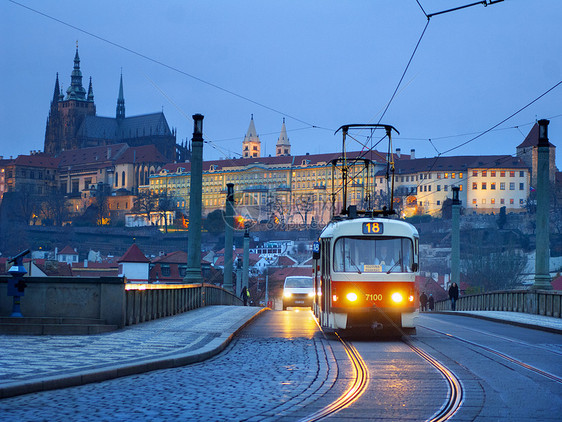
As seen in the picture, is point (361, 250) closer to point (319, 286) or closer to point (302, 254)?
point (319, 286)

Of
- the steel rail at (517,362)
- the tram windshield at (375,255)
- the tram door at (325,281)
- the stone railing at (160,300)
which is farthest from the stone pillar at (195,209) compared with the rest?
the steel rail at (517,362)

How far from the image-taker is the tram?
17.4 metres

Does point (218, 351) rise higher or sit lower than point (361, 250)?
lower

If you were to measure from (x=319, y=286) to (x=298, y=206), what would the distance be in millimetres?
174292

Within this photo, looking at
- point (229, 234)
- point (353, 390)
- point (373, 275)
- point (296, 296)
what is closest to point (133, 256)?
point (296, 296)

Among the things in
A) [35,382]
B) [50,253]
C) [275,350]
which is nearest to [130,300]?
Answer: [275,350]

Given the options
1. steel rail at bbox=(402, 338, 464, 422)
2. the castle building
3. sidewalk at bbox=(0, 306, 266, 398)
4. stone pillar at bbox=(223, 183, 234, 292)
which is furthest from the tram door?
the castle building

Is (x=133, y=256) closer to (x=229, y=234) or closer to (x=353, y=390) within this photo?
(x=229, y=234)

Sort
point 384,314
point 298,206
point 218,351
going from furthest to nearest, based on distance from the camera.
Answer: point 298,206, point 384,314, point 218,351

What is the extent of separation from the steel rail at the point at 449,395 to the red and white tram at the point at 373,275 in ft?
12.7

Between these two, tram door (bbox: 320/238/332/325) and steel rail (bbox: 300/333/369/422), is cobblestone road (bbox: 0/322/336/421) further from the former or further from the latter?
tram door (bbox: 320/238/332/325)

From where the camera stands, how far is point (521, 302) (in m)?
30.2

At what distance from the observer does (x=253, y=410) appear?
8438mm

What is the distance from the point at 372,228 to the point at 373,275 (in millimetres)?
890
